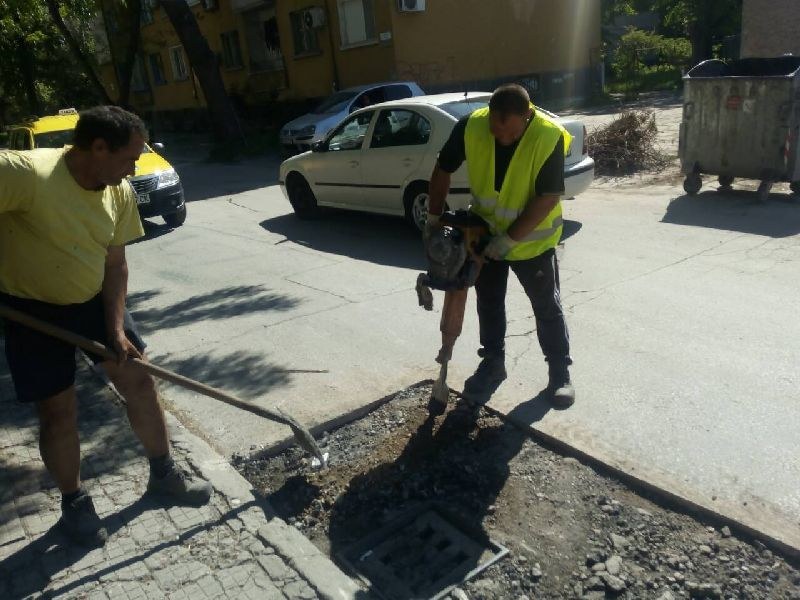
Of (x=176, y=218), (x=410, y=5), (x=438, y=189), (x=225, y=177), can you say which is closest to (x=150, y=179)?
(x=176, y=218)

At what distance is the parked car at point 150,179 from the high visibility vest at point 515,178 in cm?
677

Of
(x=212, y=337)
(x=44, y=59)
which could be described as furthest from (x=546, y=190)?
(x=44, y=59)

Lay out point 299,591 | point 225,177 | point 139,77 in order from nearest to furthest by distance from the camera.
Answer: point 299,591
point 225,177
point 139,77

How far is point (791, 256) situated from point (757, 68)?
4502 millimetres

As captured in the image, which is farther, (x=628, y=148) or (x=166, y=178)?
(x=628, y=148)

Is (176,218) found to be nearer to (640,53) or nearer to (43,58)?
(43,58)

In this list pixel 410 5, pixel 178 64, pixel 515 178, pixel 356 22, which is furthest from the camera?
pixel 178 64

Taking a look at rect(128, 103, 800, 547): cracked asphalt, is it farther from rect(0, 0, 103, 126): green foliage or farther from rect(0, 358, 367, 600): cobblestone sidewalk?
rect(0, 0, 103, 126): green foliage

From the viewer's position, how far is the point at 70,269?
301 centimetres

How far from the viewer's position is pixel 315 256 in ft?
27.1

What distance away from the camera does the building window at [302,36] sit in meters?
22.5

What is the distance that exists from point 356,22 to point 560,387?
18910 mm

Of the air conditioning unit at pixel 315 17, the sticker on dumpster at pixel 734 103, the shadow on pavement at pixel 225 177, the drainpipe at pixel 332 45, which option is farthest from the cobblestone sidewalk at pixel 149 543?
the air conditioning unit at pixel 315 17

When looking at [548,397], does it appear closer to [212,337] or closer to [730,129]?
[212,337]
